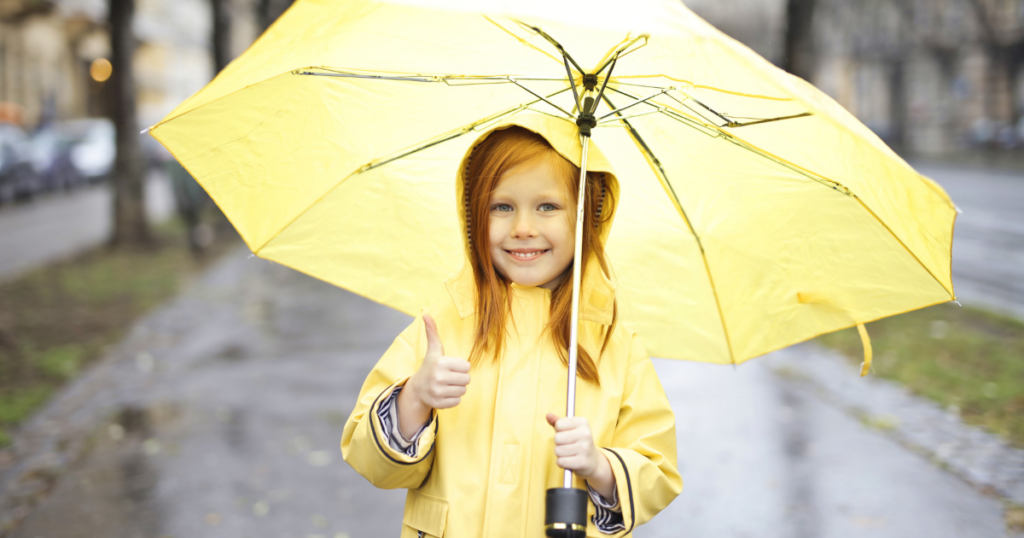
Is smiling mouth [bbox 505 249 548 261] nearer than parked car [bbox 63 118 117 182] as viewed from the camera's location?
Yes

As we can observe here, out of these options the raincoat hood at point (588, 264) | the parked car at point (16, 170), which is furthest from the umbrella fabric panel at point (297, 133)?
the parked car at point (16, 170)

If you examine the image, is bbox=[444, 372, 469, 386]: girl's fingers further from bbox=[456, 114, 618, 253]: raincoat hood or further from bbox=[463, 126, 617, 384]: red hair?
bbox=[456, 114, 618, 253]: raincoat hood

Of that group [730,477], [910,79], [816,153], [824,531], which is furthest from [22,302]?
[910,79]

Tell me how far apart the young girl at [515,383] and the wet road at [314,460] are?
247 cm

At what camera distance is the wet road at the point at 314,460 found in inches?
168

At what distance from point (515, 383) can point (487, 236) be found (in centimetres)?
38

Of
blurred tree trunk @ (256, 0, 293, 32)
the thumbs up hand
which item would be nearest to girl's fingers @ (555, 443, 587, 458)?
the thumbs up hand

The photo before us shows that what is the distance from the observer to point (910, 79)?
4678 cm

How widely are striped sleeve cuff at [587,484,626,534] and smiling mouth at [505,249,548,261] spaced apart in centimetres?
57

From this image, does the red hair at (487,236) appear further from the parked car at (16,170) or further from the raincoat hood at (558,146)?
the parked car at (16,170)

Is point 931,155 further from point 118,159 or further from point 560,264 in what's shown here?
point 560,264

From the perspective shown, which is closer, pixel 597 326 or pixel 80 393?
pixel 597 326

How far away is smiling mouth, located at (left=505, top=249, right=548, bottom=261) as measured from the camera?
2.02 meters

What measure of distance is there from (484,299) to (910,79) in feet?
169
